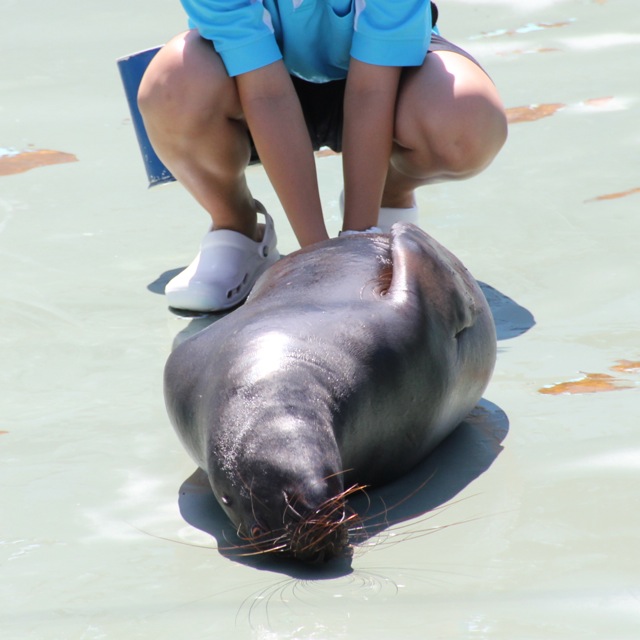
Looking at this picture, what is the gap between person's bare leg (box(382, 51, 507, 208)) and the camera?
2736mm

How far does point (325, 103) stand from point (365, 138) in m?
0.36

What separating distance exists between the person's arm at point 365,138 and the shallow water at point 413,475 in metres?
0.41

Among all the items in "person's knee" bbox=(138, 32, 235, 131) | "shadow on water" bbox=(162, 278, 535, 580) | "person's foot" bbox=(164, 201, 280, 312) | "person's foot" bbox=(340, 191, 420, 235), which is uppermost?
"person's knee" bbox=(138, 32, 235, 131)

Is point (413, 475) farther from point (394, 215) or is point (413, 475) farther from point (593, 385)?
point (394, 215)

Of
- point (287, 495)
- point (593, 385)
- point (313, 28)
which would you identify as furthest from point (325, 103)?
point (287, 495)

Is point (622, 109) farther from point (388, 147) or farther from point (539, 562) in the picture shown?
point (539, 562)

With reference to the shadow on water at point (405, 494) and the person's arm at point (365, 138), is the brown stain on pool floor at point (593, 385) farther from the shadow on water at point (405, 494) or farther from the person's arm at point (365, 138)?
the person's arm at point (365, 138)

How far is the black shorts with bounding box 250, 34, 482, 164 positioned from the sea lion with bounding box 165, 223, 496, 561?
82 centimetres

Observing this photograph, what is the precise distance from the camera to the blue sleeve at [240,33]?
267 cm

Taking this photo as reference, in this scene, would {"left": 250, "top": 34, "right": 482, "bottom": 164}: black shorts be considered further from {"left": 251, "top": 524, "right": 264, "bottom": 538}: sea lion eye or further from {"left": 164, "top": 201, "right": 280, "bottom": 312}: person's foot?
{"left": 251, "top": 524, "right": 264, "bottom": 538}: sea lion eye

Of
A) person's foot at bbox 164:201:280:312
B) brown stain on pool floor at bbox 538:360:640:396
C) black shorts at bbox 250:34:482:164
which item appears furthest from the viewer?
black shorts at bbox 250:34:482:164

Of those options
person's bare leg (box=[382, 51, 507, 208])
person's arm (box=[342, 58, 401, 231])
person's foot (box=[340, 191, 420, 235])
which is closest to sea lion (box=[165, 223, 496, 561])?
person's arm (box=[342, 58, 401, 231])

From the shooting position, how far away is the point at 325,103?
9.88 feet

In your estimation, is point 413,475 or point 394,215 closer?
point 413,475
